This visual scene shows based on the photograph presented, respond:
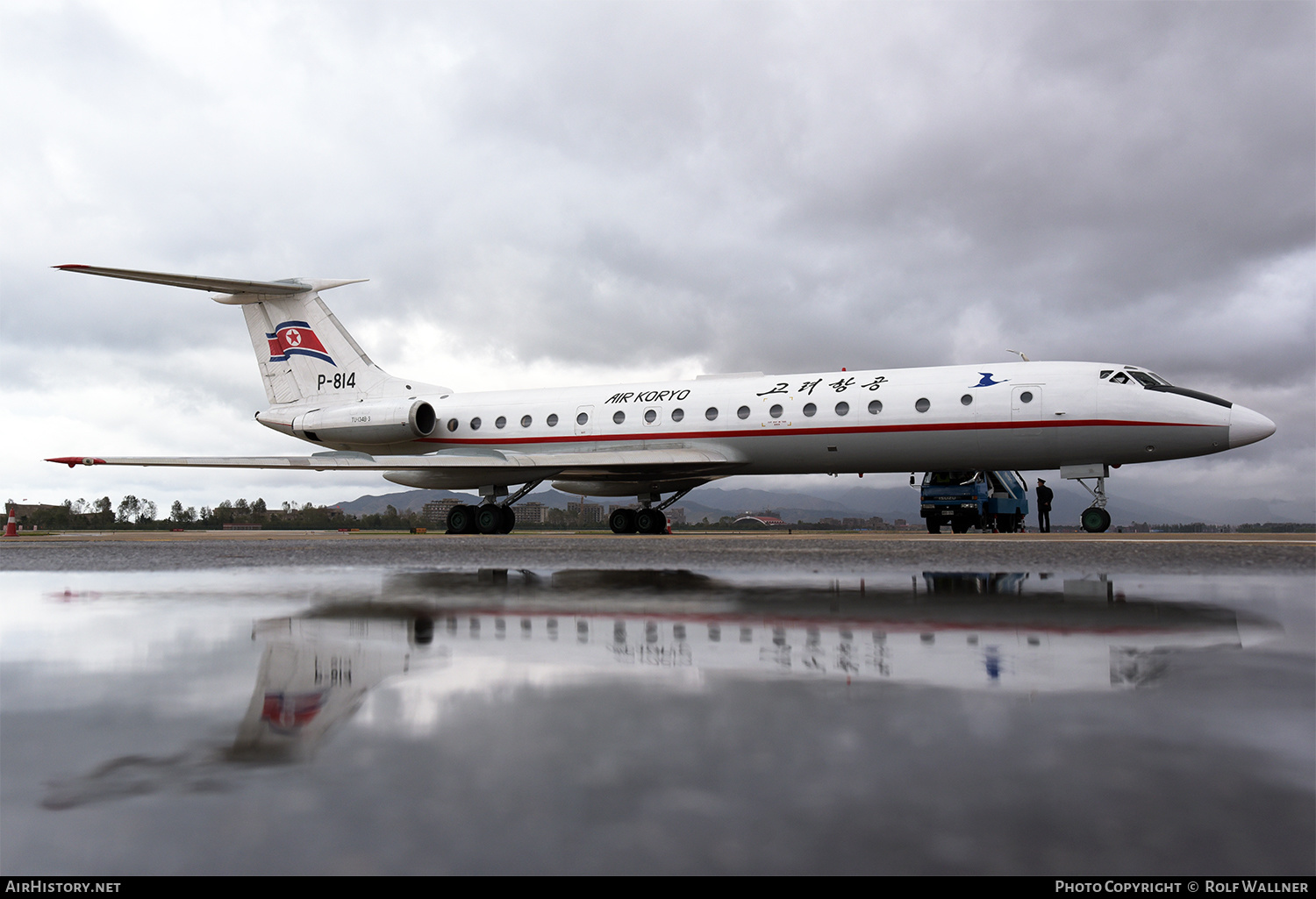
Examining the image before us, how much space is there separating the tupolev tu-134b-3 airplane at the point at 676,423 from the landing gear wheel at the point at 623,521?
3cm

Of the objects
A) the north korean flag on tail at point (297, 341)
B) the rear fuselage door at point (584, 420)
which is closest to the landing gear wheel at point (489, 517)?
the rear fuselage door at point (584, 420)

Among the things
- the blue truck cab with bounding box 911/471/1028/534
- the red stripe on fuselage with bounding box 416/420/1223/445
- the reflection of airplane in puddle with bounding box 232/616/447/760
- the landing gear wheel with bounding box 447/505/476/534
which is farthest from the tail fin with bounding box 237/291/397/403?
the reflection of airplane in puddle with bounding box 232/616/447/760

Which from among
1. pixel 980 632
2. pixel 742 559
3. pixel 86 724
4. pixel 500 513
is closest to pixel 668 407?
pixel 500 513

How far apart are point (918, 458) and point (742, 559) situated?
969 centimetres

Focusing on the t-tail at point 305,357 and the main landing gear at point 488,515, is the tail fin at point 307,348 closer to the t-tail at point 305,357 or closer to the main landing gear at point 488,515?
the t-tail at point 305,357

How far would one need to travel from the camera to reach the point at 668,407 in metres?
18.4

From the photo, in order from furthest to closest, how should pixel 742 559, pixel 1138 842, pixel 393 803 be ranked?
pixel 742 559 < pixel 393 803 < pixel 1138 842

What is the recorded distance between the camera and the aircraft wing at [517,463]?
57.1 feet

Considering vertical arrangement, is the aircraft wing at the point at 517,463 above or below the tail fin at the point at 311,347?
below

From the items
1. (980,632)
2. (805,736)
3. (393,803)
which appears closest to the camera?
(393,803)

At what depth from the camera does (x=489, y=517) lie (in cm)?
1884

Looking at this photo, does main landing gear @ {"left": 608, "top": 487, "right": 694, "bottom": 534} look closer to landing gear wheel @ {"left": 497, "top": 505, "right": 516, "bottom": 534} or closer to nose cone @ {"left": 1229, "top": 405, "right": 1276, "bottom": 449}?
landing gear wheel @ {"left": 497, "top": 505, "right": 516, "bottom": 534}
